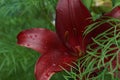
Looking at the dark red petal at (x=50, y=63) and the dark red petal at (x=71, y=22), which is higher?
the dark red petal at (x=71, y=22)

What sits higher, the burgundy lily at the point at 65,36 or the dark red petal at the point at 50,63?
the burgundy lily at the point at 65,36

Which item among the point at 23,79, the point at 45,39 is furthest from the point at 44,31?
the point at 23,79

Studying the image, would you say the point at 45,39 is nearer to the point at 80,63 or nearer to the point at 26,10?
the point at 80,63

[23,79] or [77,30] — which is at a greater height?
[77,30]
